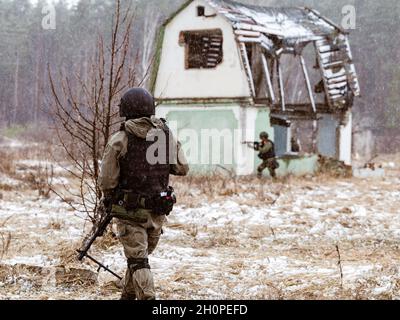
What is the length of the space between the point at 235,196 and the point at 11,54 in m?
46.5

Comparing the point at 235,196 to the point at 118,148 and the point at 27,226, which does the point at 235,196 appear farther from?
the point at 118,148

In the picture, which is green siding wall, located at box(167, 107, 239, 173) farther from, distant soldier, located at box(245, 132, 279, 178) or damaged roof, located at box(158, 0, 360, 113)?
damaged roof, located at box(158, 0, 360, 113)

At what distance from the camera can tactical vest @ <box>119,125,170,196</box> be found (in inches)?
189

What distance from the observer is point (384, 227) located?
30.8 ft

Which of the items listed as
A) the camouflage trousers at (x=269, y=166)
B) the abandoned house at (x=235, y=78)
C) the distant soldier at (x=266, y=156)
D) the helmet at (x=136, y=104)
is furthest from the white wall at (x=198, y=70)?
the helmet at (x=136, y=104)

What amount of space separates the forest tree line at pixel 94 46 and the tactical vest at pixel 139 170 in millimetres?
38537

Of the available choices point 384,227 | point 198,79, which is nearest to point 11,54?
point 198,79

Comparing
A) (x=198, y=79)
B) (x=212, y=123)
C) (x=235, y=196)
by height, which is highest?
(x=198, y=79)

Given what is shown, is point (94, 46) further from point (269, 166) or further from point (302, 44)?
point (269, 166)

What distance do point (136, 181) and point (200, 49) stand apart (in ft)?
48.2

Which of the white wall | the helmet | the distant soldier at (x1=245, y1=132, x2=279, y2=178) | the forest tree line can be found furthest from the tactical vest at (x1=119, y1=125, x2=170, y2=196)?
the forest tree line

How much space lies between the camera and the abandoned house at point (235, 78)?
17750 mm

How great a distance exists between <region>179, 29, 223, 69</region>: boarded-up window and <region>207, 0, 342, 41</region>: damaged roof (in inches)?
36.4
